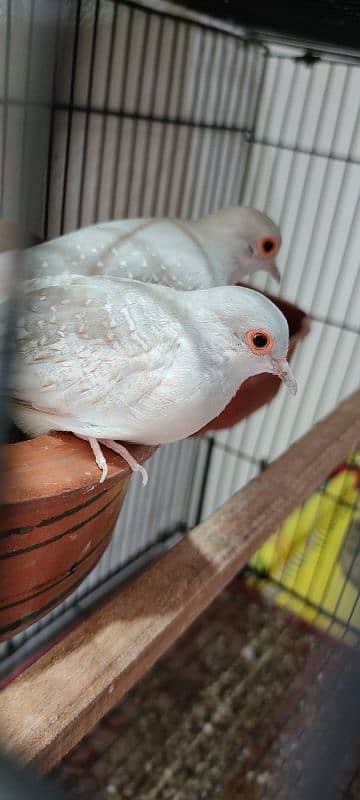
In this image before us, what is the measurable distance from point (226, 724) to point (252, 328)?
0.77 meters

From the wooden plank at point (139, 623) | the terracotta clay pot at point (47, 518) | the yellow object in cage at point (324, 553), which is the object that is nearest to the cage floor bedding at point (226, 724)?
the yellow object in cage at point (324, 553)

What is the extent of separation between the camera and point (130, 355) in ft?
1.50

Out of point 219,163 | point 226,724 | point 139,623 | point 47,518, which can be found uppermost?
point 219,163

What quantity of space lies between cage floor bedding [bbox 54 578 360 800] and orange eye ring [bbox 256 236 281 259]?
58cm

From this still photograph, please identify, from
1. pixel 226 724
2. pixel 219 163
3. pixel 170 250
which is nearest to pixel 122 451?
pixel 170 250

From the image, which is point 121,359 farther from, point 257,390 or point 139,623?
point 257,390

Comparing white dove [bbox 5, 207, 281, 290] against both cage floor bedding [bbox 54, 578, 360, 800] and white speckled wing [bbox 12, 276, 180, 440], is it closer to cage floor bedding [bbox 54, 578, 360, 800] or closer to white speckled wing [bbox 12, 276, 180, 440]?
white speckled wing [bbox 12, 276, 180, 440]

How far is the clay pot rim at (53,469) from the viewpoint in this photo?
0.38 m

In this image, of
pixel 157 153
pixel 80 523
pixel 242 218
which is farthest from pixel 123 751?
pixel 157 153

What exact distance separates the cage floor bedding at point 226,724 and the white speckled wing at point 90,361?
0.55 meters

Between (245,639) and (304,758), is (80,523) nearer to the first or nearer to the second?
(304,758)

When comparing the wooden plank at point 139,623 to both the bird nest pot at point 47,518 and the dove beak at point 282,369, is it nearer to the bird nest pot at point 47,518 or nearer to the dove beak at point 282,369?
the bird nest pot at point 47,518

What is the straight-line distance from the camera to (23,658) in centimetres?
110

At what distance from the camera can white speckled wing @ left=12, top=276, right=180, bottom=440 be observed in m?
0.45
